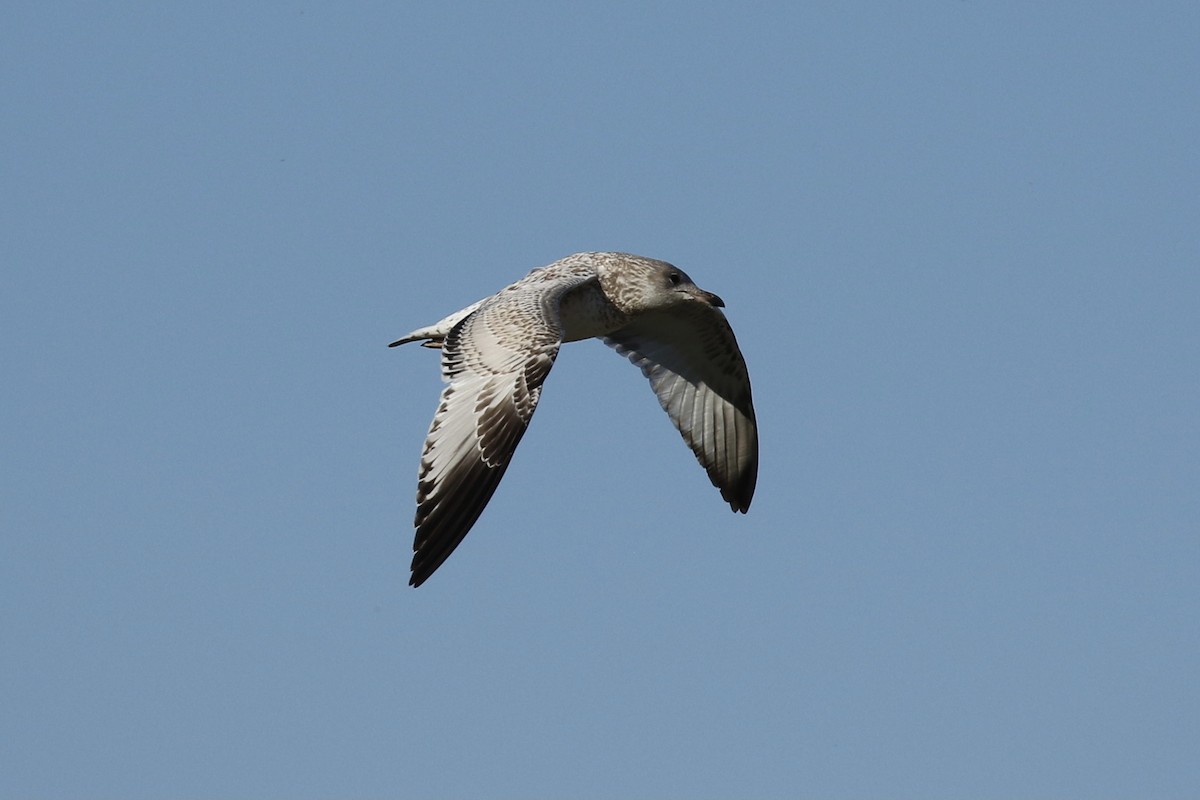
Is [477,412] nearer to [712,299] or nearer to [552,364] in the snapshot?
[552,364]

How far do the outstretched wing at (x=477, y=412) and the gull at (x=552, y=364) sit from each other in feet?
0.03

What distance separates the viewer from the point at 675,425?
25516 mm

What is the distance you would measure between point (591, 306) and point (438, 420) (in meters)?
4.33

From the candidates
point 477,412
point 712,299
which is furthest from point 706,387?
point 477,412

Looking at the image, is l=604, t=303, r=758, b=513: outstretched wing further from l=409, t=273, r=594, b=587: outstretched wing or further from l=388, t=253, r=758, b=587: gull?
l=409, t=273, r=594, b=587: outstretched wing

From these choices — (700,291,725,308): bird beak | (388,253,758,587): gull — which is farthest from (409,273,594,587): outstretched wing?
(700,291,725,308): bird beak

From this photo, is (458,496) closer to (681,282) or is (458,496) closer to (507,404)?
(507,404)

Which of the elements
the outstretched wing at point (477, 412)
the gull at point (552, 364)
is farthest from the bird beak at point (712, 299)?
the outstretched wing at point (477, 412)

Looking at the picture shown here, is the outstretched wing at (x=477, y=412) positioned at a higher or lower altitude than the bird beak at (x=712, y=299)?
lower

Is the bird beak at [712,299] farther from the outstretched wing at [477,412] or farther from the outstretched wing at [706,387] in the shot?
the outstretched wing at [477,412]

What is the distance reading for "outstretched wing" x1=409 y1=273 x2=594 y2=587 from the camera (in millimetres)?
18500

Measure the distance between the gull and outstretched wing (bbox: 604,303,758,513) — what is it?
0.04 ft

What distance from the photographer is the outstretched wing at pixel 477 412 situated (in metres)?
18.5

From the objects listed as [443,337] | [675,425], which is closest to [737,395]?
[675,425]
